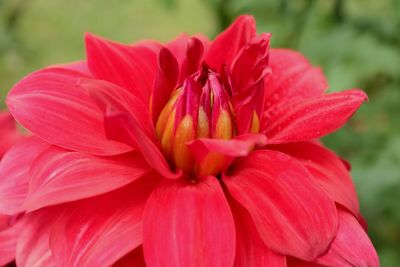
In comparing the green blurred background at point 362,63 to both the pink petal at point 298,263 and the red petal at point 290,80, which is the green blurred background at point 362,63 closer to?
the red petal at point 290,80

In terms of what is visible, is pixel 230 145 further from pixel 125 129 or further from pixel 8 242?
pixel 8 242

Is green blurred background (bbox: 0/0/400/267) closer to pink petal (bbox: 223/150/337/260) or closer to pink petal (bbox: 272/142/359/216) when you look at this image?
pink petal (bbox: 272/142/359/216)

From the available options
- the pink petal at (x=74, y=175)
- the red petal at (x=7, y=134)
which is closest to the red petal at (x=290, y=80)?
the pink petal at (x=74, y=175)

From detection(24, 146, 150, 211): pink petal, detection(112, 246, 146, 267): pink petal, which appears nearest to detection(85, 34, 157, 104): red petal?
detection(24, 146, 150, 211): pink petal

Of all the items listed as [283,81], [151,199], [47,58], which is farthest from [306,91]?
[47,58]

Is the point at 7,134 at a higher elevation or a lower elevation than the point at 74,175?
lower

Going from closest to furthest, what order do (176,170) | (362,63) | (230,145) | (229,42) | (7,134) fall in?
(230,145), (176,170), (229,42), (7,134), (362,63)

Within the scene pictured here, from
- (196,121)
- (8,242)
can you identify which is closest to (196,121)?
(196,121)
